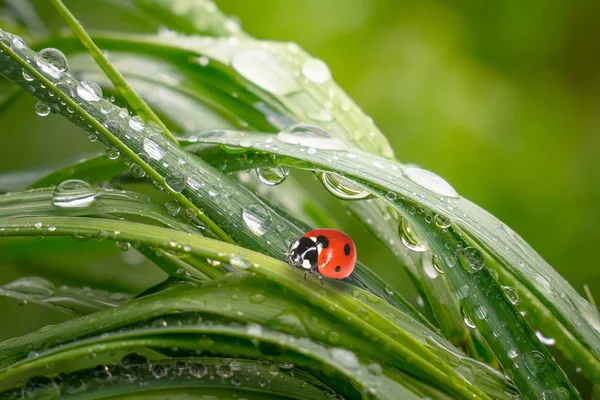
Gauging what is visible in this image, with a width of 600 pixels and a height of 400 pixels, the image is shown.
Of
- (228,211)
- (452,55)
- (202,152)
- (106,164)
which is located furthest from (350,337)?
(452,55)

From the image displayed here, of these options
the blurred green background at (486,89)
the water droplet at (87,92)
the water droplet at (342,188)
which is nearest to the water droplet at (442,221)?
the water droplet at (342,188)

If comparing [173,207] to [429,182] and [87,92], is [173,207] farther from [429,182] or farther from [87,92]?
[429,182]

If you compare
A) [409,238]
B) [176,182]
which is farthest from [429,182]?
[176,182]

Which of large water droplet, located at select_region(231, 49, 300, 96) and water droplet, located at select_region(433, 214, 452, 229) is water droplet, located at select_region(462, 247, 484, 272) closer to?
water droplet, located at select_region(433, 214, 452, 229)

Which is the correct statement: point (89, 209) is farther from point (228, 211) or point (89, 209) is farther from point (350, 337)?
point (350, 337)

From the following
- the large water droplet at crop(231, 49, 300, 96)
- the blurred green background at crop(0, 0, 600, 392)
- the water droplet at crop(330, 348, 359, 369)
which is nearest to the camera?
the water droplet at crop(330, 348, 359, 369)

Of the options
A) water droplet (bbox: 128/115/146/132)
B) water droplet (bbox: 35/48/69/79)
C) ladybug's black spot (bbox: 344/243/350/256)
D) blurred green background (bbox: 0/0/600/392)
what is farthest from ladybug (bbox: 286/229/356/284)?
blurred green background (bbox: 0/0/600/392)
